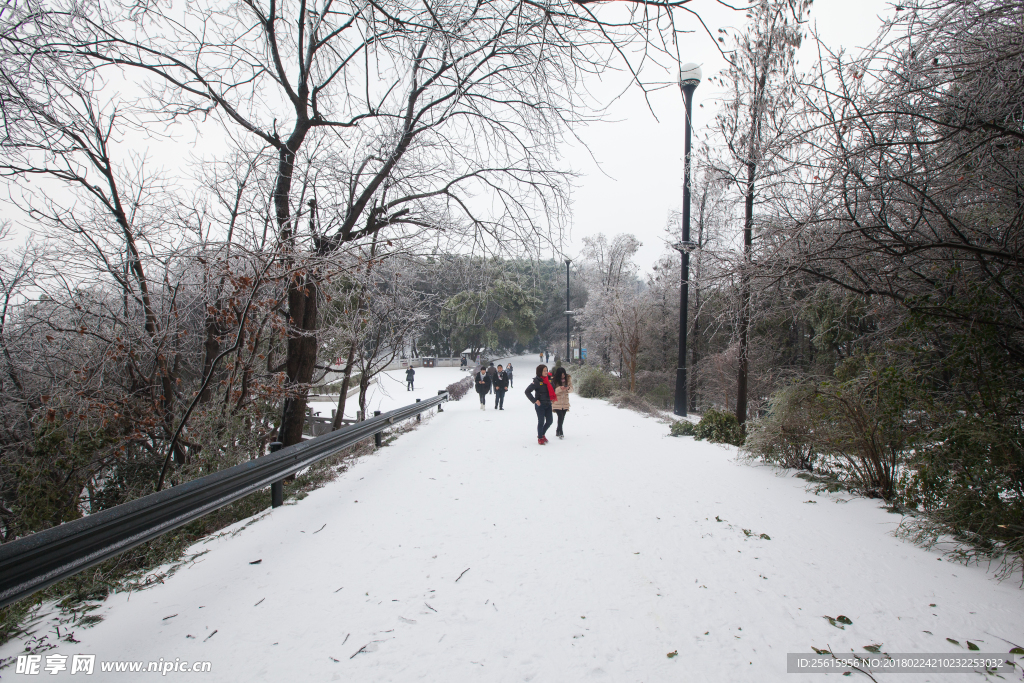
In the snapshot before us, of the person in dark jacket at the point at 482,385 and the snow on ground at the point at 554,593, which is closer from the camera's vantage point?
the snow on ground at the point at 554,593

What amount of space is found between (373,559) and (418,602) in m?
0.79

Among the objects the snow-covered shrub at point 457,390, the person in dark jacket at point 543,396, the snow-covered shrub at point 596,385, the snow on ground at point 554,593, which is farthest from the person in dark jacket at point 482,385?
the snow on ground at point 554,593

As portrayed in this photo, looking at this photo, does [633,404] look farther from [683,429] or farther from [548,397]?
[548,397]

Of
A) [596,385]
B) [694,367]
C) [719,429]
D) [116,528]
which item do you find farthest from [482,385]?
[116,528]

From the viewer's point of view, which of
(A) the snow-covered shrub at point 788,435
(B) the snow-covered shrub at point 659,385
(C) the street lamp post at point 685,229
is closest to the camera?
(A) the snow-covered shrub at point 788,435

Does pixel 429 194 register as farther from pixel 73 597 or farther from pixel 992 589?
pixel 992 589

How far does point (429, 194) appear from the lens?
265 inches

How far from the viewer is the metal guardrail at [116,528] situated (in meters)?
2.17

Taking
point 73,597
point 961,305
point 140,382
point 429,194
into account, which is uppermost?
point 429,194

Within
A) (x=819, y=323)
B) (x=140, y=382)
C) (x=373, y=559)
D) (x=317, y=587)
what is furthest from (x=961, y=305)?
(x=819, y=323)

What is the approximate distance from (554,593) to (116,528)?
9.38ft

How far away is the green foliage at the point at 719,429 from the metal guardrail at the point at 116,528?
7.64 meters

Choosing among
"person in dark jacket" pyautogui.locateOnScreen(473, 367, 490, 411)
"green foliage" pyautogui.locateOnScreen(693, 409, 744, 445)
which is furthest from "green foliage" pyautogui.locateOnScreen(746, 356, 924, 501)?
"person in dark jacket" pyautogui.locateOnScreen(473, 367, 490, 411)

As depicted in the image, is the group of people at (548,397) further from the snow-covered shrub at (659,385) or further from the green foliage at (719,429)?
the snow-covered shrub at (659,385)
